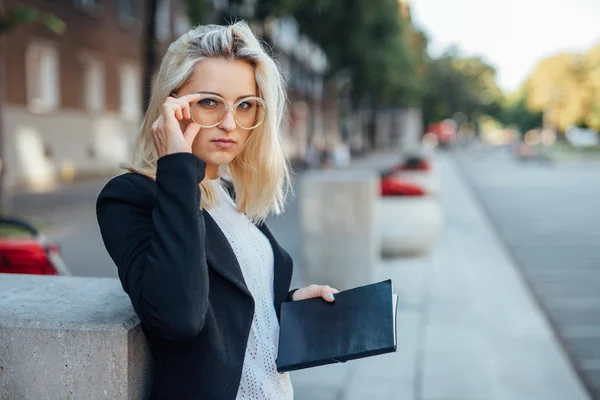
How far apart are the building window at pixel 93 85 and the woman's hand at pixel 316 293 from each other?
23.3 meters

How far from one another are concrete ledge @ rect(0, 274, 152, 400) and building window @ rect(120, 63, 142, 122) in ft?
84.6

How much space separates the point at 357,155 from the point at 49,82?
31657mm

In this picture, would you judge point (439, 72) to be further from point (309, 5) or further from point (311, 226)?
point (311, 226)

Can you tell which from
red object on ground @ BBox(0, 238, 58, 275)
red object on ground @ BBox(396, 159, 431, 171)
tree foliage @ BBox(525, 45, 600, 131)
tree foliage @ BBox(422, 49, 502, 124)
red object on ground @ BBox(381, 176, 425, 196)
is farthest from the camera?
tree foliage @ BBox(525, 45, 600, 131)

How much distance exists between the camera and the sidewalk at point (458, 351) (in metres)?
4.61

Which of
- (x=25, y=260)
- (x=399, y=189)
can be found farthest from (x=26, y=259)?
(x=399, y=189)

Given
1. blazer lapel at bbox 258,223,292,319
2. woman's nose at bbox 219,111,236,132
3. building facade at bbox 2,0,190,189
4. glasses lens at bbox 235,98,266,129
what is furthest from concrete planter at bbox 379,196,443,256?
building facade at bbox 2,0,190,189

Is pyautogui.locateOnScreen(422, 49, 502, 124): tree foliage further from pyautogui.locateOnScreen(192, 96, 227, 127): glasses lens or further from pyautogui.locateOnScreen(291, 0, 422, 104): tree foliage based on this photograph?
pyautogui.locateOnScreen(192, 96, 227, 127): glasses lens

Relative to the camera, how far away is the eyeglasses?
1709mm

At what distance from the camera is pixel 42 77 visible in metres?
21.4

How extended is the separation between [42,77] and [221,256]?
21.4 meters

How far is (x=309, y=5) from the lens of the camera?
26984mm

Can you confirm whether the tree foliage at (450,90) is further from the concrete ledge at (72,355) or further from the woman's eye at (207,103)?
the concrete ledge at (72,355)

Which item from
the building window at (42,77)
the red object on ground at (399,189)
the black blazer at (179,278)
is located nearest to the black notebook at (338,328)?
the black blazer at (179,278)
